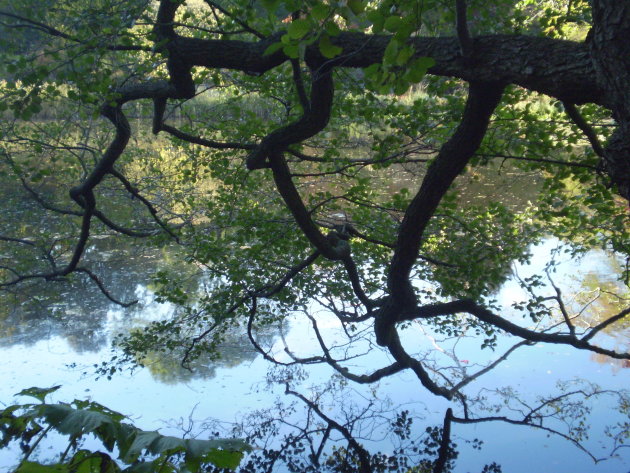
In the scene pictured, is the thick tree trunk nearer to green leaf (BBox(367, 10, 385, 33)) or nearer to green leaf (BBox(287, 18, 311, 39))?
green leaf (BBox(367, 10, 385, 33))

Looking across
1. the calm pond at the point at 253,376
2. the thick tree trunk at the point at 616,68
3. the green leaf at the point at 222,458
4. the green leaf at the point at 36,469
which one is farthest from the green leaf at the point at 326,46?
the calm pond at the point at 253,376

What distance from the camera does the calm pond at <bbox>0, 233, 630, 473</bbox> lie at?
427 centimetres

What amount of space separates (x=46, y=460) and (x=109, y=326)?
2.59 metres

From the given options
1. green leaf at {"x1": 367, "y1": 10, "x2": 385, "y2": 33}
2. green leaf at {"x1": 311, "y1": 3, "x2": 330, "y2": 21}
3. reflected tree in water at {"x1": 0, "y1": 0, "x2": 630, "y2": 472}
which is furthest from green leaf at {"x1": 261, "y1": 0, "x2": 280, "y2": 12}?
green leaf at {"x1": 367, "y1": 10, "x2": 385, "y2": 33}

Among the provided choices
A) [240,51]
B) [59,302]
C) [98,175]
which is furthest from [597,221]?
[59,302]

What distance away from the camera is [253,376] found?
549 cm

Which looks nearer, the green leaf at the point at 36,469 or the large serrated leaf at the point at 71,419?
the green leaf at the point at 36,469

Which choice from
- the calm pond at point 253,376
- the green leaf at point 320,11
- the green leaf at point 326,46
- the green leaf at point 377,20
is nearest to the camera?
the green leaf at point 320,11

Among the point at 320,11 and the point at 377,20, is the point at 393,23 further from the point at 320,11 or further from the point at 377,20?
the point at 320,11

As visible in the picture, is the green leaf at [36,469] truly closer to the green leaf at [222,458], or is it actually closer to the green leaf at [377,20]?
the green leaf at [222,458]

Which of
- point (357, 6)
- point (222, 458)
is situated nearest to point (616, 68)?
point (357, 6)

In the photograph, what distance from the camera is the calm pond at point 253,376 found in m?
4.27

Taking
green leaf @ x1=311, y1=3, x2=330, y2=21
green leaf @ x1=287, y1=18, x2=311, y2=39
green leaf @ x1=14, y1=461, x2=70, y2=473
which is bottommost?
green leaf @ x1=14, y1=461, x2=70, y2=473

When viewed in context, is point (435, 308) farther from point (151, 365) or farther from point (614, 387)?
point (151, 365)
